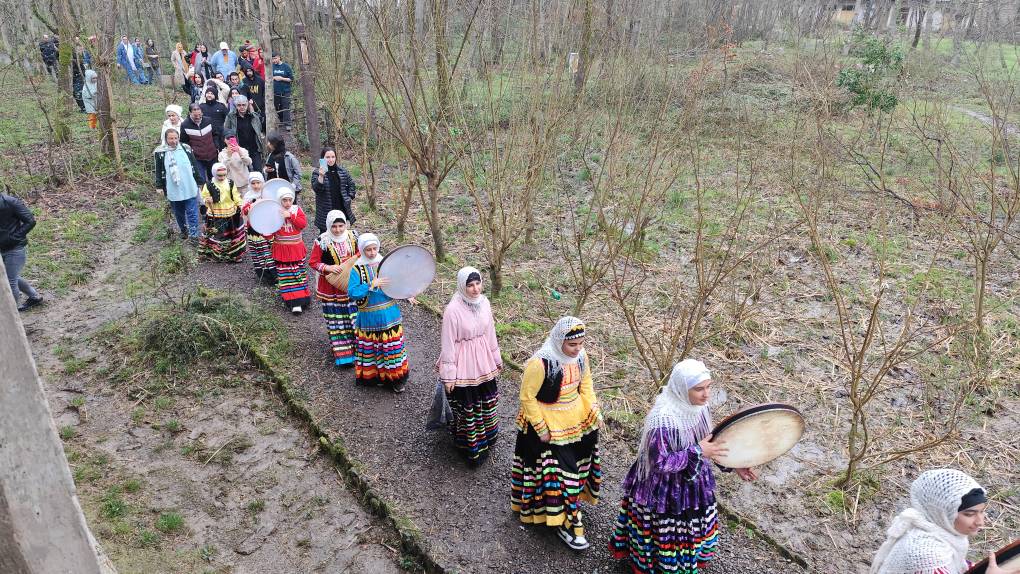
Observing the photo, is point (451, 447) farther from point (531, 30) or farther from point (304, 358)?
point (531, 30)

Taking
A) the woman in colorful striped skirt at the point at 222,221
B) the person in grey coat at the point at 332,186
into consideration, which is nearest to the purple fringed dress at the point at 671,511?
the person in grey coat at the point at 332,186

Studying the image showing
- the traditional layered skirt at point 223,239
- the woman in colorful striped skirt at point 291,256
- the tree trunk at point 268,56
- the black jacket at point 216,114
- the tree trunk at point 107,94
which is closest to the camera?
Answer: the woman in colorful striped skirt at point 291,256

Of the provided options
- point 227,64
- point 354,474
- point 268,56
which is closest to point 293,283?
point 354,474

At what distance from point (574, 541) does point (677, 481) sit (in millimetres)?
1033

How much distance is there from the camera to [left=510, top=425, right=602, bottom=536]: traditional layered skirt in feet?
14.1

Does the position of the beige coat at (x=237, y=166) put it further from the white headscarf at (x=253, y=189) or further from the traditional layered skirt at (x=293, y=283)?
the traditional layered skirt at (x=293, y=283)

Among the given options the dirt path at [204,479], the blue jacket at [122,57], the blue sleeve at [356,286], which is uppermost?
the blue jacket at [122,57]

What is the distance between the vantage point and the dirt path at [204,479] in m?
4.45

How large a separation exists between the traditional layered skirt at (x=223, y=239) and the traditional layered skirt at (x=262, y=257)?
0.49m

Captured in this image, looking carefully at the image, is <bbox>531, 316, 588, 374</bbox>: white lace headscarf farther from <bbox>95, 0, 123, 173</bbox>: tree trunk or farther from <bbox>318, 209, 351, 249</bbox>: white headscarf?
<bbox>95, 0, 123, 173</bbox>: tree trunk

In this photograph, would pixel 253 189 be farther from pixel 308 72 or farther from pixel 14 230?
pixel 308 72

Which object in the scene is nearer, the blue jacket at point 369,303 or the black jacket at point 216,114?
the blue jacket at point 369,303

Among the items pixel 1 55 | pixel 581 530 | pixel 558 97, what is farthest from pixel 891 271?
pixel 1 55

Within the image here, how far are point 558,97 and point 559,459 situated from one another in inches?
176
